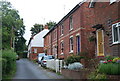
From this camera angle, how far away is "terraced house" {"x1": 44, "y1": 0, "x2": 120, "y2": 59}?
45.4ft

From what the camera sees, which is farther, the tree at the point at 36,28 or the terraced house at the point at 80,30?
the tree at the point at 36,28

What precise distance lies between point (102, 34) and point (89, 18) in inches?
245

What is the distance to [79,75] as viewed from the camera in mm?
11766

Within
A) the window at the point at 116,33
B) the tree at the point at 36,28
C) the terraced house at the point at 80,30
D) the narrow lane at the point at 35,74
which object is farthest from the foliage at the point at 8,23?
the tree at the point at 36,28

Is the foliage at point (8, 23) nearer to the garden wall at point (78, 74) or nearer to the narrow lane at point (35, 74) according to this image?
the narrow lane at point (35, 74)

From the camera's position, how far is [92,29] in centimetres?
2153

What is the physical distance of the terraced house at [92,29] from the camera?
1382cm

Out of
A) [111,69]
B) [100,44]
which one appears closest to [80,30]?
[100,44]

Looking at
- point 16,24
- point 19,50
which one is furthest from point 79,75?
point 19,50

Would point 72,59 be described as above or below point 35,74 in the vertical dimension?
above

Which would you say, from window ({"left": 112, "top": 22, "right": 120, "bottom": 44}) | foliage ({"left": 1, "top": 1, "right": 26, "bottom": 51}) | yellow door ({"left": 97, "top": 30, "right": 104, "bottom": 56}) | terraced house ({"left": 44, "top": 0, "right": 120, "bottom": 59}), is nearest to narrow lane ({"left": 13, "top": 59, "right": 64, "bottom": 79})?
yellow door ({"left": 97, "top": 30, "right": 104, "bottom": 56})

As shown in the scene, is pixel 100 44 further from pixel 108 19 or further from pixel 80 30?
pixel 80 30

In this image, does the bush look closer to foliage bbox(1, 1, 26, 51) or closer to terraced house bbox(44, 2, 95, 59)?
terraced house bbox(44, 2, 95, 59)

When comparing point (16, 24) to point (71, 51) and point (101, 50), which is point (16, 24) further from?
point (101, 50)
